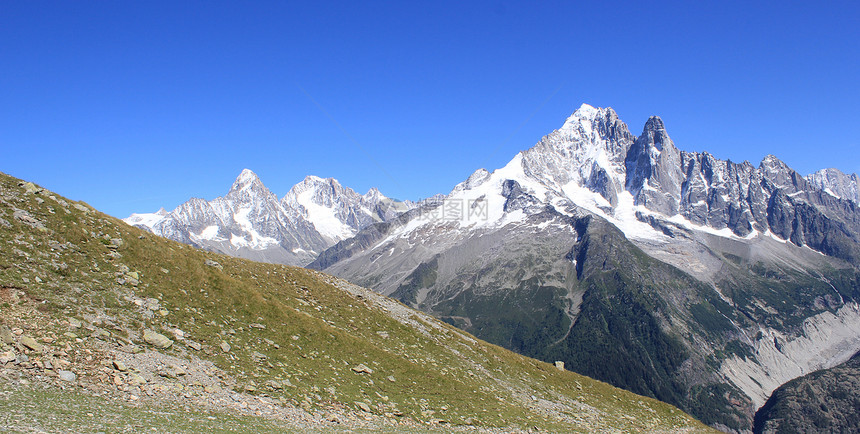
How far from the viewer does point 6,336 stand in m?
25.2

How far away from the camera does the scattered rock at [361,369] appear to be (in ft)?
126

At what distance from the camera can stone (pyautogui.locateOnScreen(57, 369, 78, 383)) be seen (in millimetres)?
24562

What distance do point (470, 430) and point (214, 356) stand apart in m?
18.8

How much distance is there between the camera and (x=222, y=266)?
166ft

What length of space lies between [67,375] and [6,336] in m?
4.03

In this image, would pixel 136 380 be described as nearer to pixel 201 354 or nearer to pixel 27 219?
pixel 201 354

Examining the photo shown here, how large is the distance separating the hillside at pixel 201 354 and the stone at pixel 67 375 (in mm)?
55

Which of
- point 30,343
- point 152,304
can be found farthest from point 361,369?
point 30,343

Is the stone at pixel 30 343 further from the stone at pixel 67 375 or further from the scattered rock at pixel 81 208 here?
the scattered rock at pixel 81 208

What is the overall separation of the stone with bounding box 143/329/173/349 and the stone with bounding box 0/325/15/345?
6.68 meters

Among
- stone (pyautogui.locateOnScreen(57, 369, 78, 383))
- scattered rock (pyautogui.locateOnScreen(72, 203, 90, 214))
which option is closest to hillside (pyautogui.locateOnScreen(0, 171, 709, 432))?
stone (pyautogui.locateOnScreen(57, 369, 78, 383))

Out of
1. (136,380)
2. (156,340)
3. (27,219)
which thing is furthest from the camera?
(27,219)

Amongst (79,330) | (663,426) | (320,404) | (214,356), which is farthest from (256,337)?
(663,426)

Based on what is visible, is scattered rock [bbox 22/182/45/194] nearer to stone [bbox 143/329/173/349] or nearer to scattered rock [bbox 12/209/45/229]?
scattered rock [bbox 12/209/45/229]
